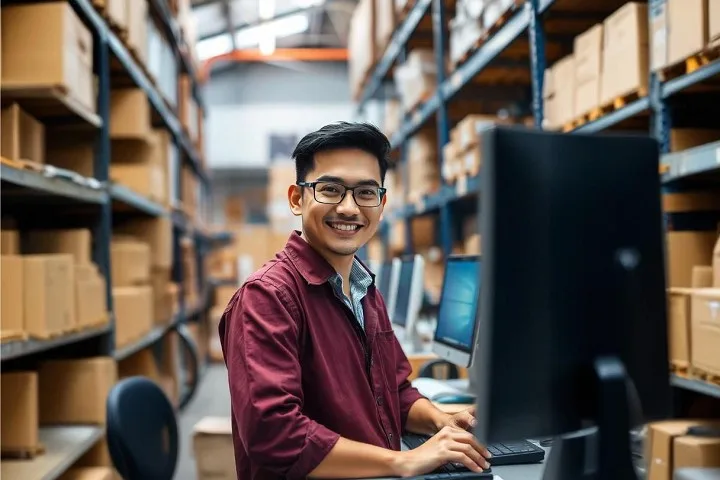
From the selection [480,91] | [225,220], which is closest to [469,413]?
[480,91]

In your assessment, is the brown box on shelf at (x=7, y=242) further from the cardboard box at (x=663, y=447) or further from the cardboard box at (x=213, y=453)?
the cardboard box at (x=663, y=447)

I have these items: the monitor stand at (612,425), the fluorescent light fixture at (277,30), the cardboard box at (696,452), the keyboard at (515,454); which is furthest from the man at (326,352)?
the fluorescent light fixture at (277,30)

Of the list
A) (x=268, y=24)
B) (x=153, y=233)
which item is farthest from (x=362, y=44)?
(x=268, y=24)

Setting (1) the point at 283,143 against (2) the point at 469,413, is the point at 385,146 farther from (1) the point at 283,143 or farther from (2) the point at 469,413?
(1) the point at 283,143

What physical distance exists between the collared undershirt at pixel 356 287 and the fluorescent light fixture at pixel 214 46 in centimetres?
1041

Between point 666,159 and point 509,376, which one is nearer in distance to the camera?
point 509,376

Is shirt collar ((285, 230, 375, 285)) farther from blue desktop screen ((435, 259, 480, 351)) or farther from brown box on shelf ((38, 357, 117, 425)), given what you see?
brown box on shelf ((38, 357, 117, 425))

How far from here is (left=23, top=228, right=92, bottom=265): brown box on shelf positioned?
3230 mm

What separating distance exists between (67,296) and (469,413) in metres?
1.86

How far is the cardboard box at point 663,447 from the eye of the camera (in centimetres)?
211

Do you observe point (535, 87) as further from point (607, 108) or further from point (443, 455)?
point (443, 455)

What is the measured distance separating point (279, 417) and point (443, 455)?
1.09 feet

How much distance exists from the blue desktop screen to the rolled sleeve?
1015mm

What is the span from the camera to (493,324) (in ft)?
3.23
